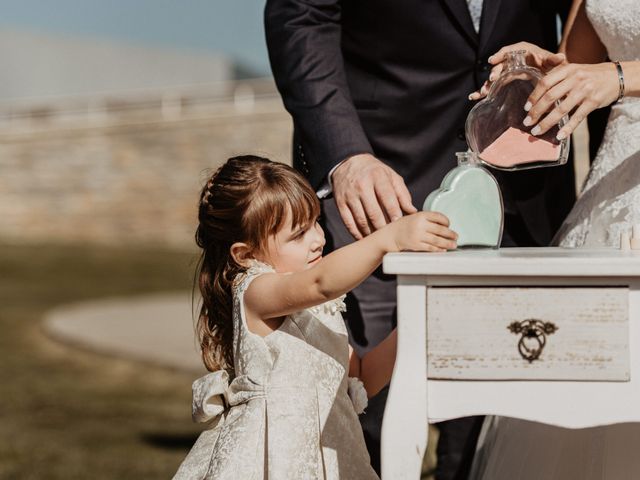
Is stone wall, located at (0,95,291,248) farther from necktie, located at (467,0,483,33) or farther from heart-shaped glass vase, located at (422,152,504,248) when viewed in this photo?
heart-shaped glass vase, located at (422,152,504,248)

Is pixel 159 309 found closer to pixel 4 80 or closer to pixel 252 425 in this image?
pixel 252 425

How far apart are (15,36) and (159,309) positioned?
23307 millimetres

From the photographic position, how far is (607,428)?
79.4 inches

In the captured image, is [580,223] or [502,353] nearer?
[502,353]

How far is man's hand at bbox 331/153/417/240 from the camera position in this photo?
1.85 m

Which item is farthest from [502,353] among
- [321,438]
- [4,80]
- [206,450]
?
[4,80]

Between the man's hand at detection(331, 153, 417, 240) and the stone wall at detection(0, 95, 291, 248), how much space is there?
1869 centimetres

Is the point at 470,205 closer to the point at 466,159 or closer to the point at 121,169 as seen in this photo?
the point at 466,159

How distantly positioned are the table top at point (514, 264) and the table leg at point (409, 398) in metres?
0.04

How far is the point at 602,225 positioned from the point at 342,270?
0.65 m

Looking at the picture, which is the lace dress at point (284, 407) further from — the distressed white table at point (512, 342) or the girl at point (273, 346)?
the distressed white table at point (512, 342)

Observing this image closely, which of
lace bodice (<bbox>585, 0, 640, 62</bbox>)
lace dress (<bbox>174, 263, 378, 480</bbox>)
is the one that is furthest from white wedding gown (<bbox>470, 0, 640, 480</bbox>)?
lace dress (<bbox>174, 263, 378, 480</bbox>)

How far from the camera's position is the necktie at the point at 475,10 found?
2434 millimetres

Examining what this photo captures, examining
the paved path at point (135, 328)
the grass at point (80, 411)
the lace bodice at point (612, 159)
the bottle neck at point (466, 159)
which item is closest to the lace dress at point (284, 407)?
the bottle neck at point (466, 159)
